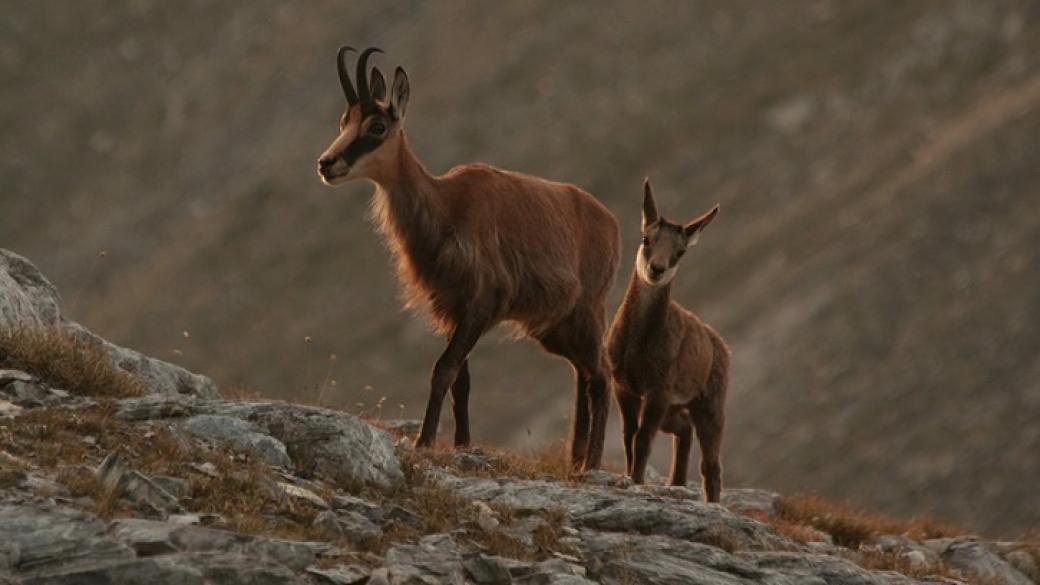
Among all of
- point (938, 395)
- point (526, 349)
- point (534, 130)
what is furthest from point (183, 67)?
point (938, 395)

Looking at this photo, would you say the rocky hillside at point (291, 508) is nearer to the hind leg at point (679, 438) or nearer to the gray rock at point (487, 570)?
the gray rock at point (487, 570)

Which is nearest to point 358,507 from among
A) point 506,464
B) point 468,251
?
point 506,464

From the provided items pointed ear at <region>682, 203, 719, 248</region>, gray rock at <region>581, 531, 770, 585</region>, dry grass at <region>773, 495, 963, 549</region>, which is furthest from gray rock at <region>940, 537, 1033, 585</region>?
gray rock at <region>581, 531, 770, 585</region>

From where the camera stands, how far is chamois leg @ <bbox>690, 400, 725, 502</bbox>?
18.7 m

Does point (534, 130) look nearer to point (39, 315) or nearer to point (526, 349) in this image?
point (526, 349)

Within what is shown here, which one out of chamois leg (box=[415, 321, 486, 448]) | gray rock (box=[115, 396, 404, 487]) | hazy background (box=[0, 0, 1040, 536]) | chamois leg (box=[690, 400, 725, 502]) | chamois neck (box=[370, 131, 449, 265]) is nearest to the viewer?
gray rock (box=[115, 396, 404, 487])

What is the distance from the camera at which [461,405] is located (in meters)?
17.6

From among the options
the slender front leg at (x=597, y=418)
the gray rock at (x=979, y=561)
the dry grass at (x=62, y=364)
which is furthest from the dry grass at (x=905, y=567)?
the dry grass at (x=62, y=364)

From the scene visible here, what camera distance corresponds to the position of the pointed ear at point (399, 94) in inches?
672

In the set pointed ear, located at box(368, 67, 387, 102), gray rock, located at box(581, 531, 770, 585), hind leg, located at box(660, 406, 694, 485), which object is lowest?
gray rock, located at box(581, 531, 770, 585)

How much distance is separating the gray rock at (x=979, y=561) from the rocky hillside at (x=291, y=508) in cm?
253

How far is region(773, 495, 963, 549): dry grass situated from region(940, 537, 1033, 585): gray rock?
793 millimetres

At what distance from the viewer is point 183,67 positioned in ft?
415

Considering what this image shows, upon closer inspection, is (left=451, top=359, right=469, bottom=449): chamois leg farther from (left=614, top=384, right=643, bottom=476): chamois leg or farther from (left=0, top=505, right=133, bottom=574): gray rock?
(left=0, top=505, right=133, bottom=574): gray rock
